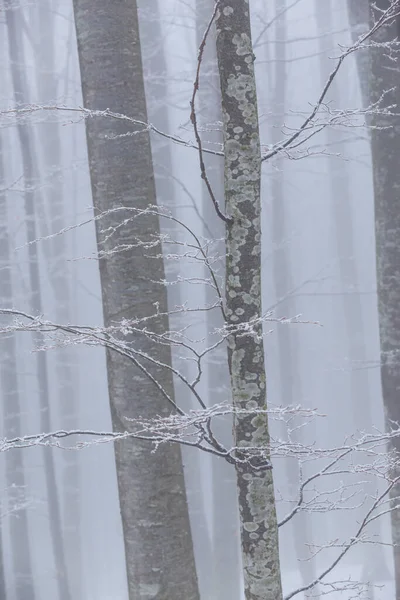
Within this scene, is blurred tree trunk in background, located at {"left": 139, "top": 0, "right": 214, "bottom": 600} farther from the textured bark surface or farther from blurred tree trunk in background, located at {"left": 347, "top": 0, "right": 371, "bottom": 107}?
the textured bark surface

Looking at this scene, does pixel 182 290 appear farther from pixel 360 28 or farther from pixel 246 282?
pixel 246 282

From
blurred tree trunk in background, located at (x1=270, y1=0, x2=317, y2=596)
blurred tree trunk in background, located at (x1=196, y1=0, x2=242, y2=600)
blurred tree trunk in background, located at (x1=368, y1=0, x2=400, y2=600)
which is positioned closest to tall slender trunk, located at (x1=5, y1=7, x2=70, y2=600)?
blurred tree trunk in background, located at (x1=196, y1=0, x2=242, y2=600)

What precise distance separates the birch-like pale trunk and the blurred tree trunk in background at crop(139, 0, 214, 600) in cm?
509

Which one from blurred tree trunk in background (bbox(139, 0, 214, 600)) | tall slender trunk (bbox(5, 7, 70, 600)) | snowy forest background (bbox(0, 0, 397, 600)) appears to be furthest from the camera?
tall slender trunk (bbox(5, 7, 70, 600))

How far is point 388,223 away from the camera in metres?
4.13

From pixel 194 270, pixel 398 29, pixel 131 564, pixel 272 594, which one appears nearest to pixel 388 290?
pixel 398 29

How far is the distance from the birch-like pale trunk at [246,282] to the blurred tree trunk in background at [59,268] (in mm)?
5863

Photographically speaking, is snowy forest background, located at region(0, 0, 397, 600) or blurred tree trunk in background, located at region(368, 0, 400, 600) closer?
blurred tree trunk in background, located at region(368, 0, 400, 600)

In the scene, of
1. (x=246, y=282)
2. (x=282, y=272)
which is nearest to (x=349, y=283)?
(x=282, y=272)

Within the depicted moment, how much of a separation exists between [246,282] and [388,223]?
2.51 m

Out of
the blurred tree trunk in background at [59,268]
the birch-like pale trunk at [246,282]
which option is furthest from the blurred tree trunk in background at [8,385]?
the birch-like pale trunk at [246,282]

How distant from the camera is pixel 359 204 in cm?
780

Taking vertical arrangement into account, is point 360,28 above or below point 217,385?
above

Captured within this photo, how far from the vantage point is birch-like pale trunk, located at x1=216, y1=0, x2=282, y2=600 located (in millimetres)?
1821
